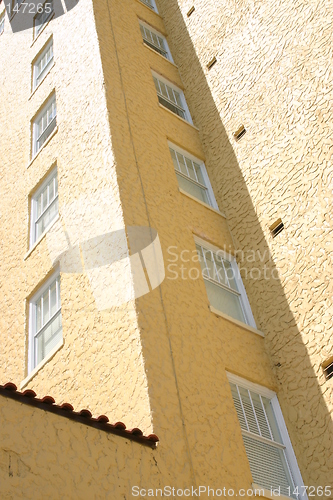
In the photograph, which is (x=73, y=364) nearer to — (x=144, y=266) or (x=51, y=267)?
(x=144, y=266)

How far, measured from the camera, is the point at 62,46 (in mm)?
16094

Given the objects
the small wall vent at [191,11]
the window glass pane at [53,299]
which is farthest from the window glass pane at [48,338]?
the small wall vent at [191,11]

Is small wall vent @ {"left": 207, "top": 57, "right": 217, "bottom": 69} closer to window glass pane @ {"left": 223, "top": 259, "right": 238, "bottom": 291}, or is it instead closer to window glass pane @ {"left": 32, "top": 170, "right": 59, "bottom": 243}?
window glass pane @ {"left": 32, "top": 170, "right": 59, "bottom": 243}

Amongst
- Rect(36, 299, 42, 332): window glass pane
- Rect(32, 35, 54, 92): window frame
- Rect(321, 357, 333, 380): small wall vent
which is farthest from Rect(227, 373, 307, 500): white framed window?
Rect(32, 35, 54, 92): window frame

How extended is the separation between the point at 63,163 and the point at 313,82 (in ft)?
18.2

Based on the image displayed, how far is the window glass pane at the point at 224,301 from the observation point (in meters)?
11.0

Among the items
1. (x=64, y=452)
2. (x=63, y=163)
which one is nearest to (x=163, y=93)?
(x=63, y=163)

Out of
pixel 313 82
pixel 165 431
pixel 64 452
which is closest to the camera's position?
pixel 64 452

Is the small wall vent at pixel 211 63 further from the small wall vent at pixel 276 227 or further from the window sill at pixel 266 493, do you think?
the window sill at pixel 266 493

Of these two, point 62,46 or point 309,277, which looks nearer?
point 309,277

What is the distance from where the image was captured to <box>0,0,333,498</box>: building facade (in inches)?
327

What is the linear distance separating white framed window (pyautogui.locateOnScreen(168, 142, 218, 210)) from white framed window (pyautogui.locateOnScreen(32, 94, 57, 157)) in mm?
3218

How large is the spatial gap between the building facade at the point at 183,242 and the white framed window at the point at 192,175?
0.06 meters

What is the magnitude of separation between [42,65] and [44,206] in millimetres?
6233
